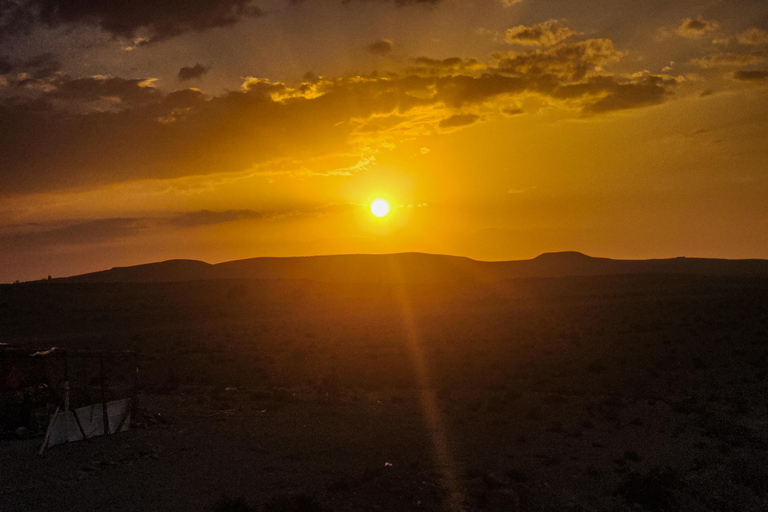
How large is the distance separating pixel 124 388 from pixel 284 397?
7.23 meters

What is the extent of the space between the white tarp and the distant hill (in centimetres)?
9082

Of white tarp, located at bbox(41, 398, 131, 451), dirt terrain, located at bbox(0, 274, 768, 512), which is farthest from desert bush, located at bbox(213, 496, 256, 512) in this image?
white tarp, located at bbox(41, 398, 131, 451)

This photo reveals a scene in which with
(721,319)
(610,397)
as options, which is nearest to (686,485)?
(610,397)

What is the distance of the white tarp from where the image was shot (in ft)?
52.6

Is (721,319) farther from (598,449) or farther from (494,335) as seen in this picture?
(598,449)

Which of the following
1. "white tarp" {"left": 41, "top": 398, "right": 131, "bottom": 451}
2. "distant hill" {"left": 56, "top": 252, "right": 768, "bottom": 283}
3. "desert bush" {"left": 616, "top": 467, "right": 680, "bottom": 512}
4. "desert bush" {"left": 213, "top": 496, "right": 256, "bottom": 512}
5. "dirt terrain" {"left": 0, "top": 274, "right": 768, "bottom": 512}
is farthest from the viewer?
"distant hill" {"left": 56, "top": 252, "right": 768, "bottom": 283}

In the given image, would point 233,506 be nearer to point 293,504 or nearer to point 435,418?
point 293,504

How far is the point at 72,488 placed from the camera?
1356 centimetres

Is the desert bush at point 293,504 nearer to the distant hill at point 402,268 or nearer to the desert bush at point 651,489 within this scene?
the desert bush at point 651,489

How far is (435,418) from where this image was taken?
20.0 metres

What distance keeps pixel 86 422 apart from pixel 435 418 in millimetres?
11266

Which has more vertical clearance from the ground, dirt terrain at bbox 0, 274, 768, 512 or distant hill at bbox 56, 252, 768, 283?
distant hill at bbox 56, 252, 768, 283

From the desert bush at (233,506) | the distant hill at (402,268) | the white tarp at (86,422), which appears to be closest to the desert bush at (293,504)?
the desert bush at (233,506)

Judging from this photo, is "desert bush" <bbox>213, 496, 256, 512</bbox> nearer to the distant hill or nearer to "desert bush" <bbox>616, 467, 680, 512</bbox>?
"desert bush" <bbox>616, 467, 680, 512</bbox>
